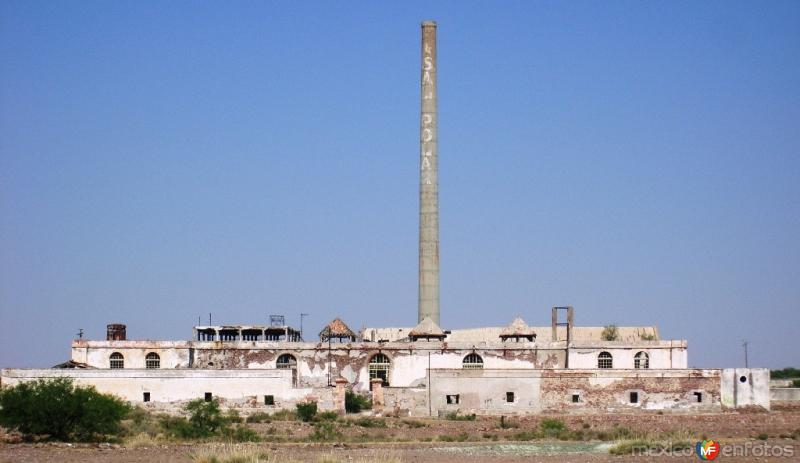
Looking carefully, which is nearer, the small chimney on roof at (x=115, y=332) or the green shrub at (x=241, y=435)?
the green shrub at (x=241, y=435)

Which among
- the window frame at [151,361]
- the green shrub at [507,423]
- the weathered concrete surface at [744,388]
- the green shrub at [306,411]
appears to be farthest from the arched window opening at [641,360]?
the window frame at [151,361]

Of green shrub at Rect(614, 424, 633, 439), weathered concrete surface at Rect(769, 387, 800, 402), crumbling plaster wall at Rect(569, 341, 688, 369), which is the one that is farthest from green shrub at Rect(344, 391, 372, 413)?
weathered concrete surface at Rect(769, 387, 800, 402)

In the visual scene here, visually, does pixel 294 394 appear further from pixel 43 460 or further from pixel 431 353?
pixel 43 460

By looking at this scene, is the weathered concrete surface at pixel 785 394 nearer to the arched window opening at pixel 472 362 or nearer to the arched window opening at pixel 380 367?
the arched window opening at pixel 472 362

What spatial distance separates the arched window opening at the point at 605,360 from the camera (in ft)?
209

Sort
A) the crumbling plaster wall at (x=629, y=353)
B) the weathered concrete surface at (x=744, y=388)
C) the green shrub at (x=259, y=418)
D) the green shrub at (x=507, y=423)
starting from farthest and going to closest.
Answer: the crumbling plaster wall at (x=629, y=353)
the weathered concrete surface at (x=744, y=388)
the green shrub at (x=259, y=418)
the green shrub at (x=507, y=423)

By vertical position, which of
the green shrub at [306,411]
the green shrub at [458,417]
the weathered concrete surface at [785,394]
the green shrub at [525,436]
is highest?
the weathered concrete surface at [785,394]

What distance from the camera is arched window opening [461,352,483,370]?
206ft

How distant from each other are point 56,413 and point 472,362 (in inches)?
981

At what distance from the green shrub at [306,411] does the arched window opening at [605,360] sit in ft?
50.9

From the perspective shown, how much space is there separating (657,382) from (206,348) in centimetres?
2022

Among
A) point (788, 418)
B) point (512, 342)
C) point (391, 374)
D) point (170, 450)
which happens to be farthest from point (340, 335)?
point (170, 450)

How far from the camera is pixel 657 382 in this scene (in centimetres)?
5706

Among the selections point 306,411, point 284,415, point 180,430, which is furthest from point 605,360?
point 180,430
